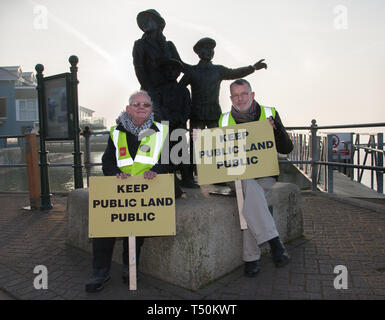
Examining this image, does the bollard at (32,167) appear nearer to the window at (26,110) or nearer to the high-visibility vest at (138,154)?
the high-visibility vest at (138,154)

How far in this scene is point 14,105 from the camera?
33500 millimetres

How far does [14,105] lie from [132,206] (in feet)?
117

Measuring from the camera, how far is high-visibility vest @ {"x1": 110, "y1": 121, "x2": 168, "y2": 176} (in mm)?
2979

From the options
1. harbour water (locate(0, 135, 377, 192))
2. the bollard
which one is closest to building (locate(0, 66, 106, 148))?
harbour water (locate(0, 135, 377, 192))

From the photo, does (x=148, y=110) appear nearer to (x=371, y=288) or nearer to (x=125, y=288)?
(x=125, y=288)

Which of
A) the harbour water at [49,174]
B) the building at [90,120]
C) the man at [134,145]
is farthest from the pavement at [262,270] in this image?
the building at [90,120]

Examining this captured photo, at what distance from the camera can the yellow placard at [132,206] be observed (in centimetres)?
271

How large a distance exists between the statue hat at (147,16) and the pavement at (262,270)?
286 centimetres

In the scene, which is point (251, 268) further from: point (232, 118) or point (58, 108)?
point (58, 108)

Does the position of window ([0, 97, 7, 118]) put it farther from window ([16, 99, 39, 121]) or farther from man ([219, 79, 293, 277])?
man ([219, 79, 293, 277])

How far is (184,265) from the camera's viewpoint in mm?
2793
